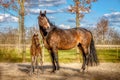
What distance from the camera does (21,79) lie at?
27.3 feet

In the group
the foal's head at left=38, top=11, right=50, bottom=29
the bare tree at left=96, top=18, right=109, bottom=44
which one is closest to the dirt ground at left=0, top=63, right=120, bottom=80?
the foal's head at left=38, top=11, right=50, bottom=29

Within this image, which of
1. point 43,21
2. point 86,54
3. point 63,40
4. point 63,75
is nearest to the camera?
point 63,75

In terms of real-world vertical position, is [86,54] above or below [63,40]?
below

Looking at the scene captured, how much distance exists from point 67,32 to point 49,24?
1.08 metres

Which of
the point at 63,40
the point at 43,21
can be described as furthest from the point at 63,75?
the point at 43,21

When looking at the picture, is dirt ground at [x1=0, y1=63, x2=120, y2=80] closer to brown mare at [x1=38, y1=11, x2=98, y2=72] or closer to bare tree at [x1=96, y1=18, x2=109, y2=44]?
brown mare at [x1=38, y1=11, x2=98, y2=72]

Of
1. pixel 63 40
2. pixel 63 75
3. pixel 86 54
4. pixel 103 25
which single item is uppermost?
pixel 63 40

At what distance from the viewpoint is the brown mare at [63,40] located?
32.2 ft

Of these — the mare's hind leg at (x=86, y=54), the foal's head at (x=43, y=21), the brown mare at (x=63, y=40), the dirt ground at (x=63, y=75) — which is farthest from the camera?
the mare's hind leg at (x=86, y=54)

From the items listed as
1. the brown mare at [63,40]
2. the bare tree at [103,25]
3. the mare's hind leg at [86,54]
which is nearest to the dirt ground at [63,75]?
the mare's hind leg at [86,54]

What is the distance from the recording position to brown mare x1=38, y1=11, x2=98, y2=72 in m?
9.80

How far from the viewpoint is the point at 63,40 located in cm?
1038

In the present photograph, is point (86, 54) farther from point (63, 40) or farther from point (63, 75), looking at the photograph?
point (63, 75)

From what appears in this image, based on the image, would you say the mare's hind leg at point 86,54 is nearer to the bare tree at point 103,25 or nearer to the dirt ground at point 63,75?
the dirt ground at point 63,75
